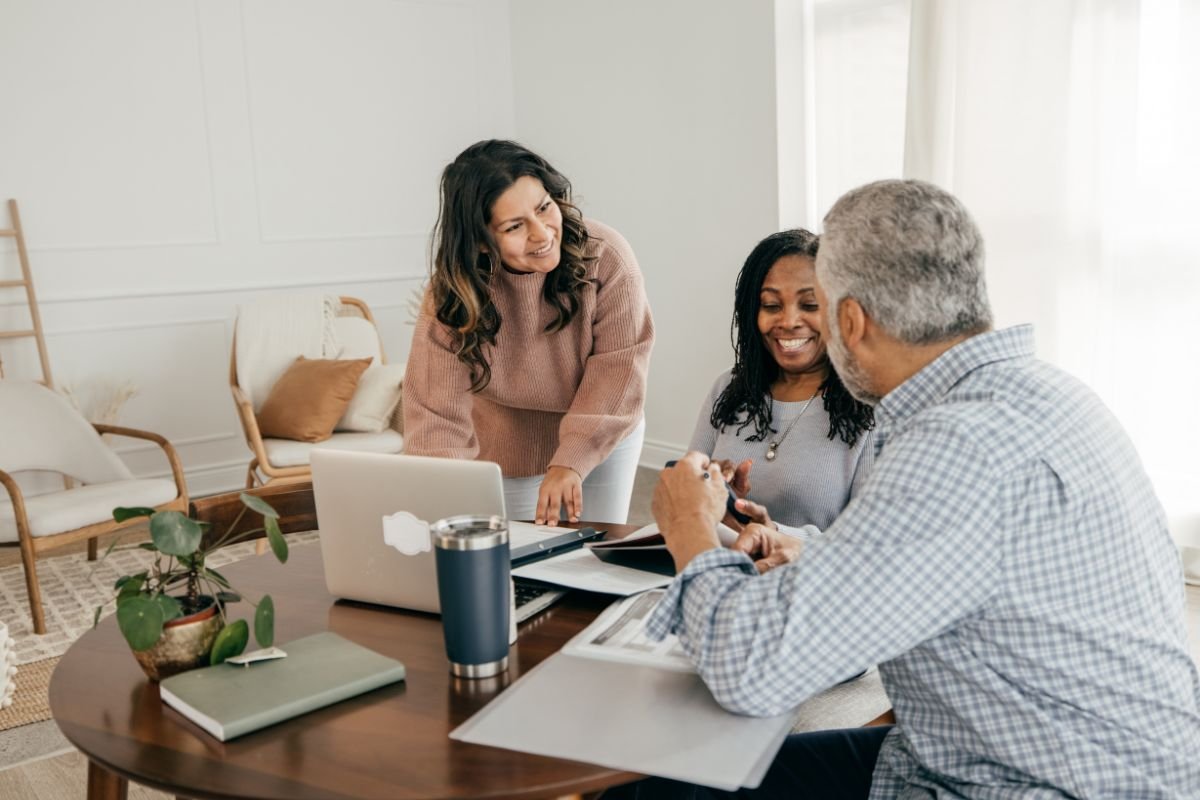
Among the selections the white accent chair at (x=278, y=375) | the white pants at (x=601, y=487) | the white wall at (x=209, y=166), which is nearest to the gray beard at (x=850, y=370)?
the white pants at (x=601, y=487)

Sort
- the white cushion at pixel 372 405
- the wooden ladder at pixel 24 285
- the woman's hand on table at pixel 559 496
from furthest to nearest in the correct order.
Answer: the wooden ladder at pixel 24 285 → the white cushion at pixel 372 405 → the woman's hand on table at pixel 559 496

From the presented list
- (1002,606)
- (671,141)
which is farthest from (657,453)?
(1002,606)

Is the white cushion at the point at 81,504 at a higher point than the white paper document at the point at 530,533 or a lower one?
lower

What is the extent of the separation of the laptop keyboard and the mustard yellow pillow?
2.80m

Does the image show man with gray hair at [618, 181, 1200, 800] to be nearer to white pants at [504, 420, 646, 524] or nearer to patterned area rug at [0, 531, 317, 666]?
white pants at [504, 420, 646, 524]

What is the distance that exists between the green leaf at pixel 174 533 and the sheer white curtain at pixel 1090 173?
2889 mm

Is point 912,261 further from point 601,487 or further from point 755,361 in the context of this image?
point 601,487

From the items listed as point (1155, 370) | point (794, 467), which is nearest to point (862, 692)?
point (794, 467)

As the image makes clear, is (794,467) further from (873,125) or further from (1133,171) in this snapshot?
(873,125)

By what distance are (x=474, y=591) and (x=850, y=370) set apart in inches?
19.0

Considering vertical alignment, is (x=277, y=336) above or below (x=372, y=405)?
above

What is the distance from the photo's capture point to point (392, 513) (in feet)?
4.48

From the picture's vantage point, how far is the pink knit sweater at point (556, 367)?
2.16 metres

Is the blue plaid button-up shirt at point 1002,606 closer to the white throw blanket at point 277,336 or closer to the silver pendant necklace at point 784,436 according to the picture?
the silver pendant necklace at point 784,436
